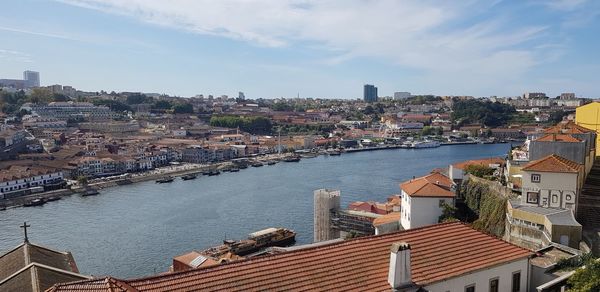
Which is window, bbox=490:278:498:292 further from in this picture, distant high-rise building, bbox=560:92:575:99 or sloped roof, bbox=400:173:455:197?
distant high-rise building, bbox=560:92:575:99

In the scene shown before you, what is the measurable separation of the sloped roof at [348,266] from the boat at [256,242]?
9.02 m

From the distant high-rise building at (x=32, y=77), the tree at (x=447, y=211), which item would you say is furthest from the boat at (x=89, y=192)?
the distant high-rise building at (x=32, y=77)

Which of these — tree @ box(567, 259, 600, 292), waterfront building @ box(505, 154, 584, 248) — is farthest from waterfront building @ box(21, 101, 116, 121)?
tree @ box(567, 259, 600, 292)

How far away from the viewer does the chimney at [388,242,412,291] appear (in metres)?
4.07

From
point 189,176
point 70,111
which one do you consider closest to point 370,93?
point 70,111

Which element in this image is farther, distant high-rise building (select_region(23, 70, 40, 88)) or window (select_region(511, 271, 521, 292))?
distant high-rise building (select_region(23, 70, 40, 88))

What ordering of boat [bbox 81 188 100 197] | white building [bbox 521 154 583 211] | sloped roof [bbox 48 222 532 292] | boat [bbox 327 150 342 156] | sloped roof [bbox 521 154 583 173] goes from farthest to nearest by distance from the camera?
boat [bbox 327 150 342 156], boat [bbox 81 188 100 197], sloped roof [bbox 521 154 583 173], white building [bbox 521 154 583 211], sloped roof [bbox 48 222 532 292]

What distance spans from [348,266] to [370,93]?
4648 inches

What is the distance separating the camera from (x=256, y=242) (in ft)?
48.2

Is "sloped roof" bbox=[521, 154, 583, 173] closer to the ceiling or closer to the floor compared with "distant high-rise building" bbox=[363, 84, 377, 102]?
closer to the floor

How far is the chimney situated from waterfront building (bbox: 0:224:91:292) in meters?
2.74

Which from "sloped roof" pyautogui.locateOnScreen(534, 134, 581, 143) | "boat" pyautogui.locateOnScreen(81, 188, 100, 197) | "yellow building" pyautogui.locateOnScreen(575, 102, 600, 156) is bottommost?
"boat" pyautogui.locateOnScreen(81, 188, 100, 197)

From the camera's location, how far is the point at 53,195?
2362 cm

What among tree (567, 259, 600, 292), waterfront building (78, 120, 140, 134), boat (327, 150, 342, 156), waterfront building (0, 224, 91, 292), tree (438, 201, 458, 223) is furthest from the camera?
waterfront building (78, 120, 140, 134)
